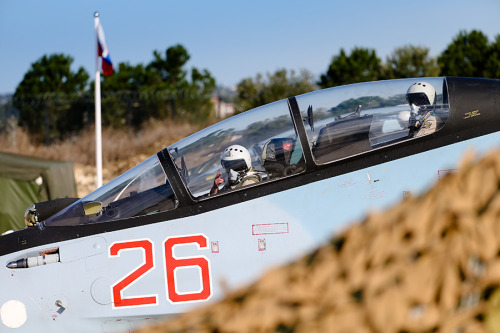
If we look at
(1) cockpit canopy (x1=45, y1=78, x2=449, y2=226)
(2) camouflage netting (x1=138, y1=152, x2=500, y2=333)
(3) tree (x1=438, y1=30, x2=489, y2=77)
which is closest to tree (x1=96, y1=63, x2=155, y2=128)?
(3) tree (x1=438, y1=30, x2=489, y2=77)

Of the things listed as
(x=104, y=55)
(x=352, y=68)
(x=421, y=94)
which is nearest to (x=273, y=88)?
(x=352, y=68)

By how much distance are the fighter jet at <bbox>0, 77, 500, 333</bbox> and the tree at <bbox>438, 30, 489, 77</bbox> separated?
26994 mm

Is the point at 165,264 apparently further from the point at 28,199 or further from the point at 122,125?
the point at 122,125

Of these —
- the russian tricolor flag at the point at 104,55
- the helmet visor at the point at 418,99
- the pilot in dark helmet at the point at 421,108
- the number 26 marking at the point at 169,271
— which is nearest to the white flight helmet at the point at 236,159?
the number 26 marking at the point at 169,271

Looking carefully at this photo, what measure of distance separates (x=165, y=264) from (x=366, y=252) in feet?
11.7

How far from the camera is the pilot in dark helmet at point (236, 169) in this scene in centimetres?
513

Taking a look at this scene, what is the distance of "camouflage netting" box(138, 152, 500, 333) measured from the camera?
1358 millimetres

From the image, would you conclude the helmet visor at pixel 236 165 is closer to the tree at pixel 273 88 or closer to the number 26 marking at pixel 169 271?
the number 26 marking at pixel 169 271

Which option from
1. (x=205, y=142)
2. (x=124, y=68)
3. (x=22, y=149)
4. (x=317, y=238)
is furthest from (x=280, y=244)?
(x=124, y=68)

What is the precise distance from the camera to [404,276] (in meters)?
1.37

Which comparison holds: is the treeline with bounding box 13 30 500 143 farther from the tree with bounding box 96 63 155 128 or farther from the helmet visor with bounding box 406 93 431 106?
the helmet visor with bounding box 406 93 431 106

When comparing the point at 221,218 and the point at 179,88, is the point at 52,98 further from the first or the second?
the point at 221,218

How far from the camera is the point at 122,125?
30641 mm

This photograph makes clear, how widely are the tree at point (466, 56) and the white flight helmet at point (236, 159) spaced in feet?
89.7
